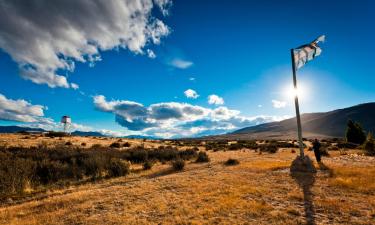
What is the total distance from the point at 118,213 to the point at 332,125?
203 meters

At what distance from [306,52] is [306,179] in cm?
1019

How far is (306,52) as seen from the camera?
56.5 ft

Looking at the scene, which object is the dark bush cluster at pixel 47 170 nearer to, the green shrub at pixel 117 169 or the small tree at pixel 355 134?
the green shrub at pixel 117 169

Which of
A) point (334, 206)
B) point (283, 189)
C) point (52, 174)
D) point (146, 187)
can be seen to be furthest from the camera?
point (52, 174)

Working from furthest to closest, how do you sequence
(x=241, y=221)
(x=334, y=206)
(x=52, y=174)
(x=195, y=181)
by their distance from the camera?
(x=52, y=174) < (x=195, y=181) < (x=334, y=206) < (x=241, y=221)

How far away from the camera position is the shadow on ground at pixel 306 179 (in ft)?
23.3

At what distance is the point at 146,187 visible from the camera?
11.3m

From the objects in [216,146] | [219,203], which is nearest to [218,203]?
[219,203]

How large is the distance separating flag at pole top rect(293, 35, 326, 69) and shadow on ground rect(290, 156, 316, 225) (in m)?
7.39

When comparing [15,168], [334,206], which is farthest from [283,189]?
[15,168]

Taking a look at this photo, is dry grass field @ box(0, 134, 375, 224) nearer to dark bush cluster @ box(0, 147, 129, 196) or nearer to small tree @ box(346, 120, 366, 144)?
dark bush cluster @ box(0, 147, 129, 196)

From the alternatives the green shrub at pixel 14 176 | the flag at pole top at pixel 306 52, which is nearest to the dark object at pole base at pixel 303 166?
the flag at pole top at pixel 306 52

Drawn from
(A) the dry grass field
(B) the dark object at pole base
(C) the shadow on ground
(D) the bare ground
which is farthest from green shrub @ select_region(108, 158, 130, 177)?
(B) the dark object at pole base

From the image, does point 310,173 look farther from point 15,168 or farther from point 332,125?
point 332,125
